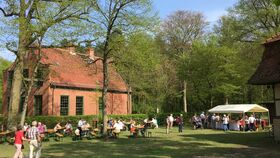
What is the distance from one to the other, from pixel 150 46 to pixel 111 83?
21.6 metres

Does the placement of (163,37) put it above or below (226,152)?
above

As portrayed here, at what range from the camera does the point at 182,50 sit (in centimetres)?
5647

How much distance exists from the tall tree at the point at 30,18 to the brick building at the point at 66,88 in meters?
7.22

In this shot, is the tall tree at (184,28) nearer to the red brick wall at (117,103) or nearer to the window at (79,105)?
the red brick wall at (117,103)

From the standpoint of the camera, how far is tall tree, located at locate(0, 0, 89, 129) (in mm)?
25750

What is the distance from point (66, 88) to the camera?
4216 cm

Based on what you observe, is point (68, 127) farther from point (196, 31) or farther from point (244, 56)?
point (196, 31)

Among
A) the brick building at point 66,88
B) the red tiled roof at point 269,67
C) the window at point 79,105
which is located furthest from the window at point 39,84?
the red tiled roof at point 269,67

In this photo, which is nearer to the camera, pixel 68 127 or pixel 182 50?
pixel 68 127

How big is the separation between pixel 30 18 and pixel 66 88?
16.0 meters

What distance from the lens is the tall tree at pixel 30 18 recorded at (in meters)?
25.8

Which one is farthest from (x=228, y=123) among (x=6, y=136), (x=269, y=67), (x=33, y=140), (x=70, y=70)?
(x=33, y=140)

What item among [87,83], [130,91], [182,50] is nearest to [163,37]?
[182,50]

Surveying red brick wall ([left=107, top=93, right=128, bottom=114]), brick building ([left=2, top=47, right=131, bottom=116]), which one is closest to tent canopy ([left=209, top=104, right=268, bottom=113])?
brick building ([left=2, top=47, right=131, bottom=116])
